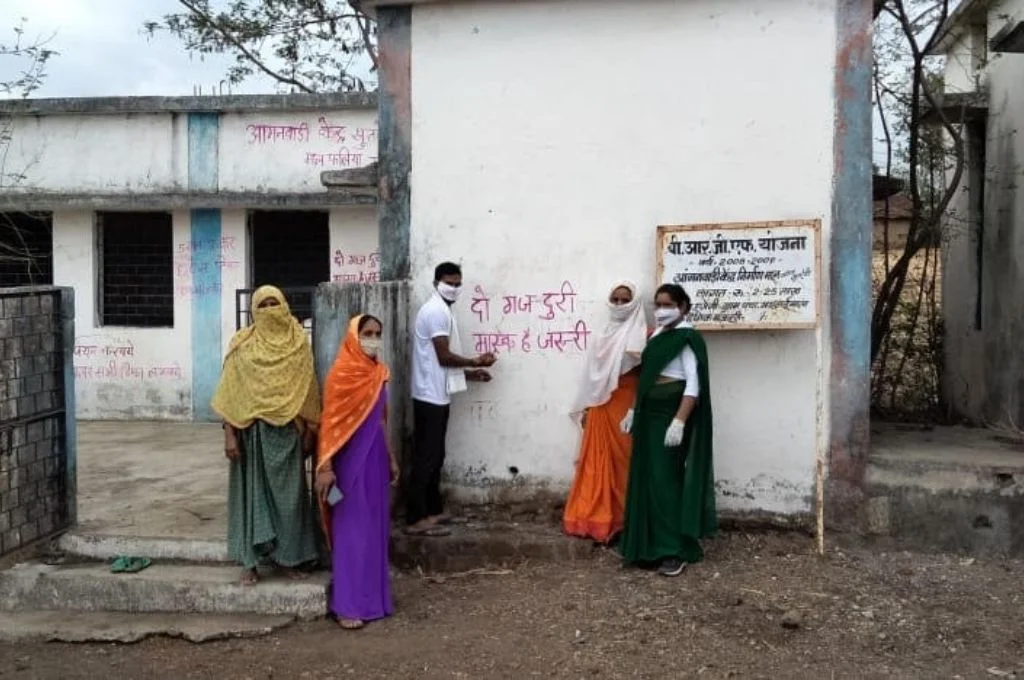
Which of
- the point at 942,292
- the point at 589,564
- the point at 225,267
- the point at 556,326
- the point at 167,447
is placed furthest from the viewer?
the point at 225,267

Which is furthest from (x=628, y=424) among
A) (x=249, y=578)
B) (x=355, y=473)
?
(x=249, y=578)

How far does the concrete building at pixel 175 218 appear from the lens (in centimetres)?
991

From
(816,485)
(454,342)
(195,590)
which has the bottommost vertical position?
(195,590)

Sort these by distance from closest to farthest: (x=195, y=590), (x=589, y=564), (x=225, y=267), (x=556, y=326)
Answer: (x=195, y=590), (x=589, y=564), (x=556, y=326), (x=225, y=267)

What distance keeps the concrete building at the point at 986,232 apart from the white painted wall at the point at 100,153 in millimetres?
7776

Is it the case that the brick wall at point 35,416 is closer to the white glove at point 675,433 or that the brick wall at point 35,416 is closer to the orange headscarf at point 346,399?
the orange headscarf at point 346,399

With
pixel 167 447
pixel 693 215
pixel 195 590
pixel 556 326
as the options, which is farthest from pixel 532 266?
pixel 167 447

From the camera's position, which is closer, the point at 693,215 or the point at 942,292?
the point at 693,215

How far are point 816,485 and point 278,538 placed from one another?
9.94 ft

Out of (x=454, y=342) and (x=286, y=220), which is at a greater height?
(x=286, y=220)

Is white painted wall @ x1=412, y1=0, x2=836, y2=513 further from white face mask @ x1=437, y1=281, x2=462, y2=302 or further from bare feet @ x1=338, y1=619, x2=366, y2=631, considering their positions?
bare feet @ x1=338, y1=619, x2=366, y2=631

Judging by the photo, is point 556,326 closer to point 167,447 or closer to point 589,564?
point 589,564

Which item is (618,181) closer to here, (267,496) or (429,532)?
(429,532)

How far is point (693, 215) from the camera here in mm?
5492
